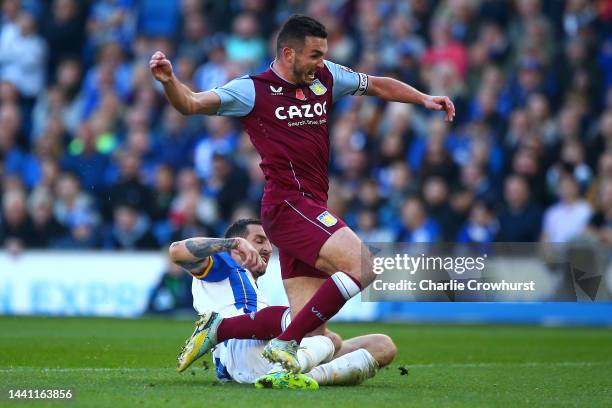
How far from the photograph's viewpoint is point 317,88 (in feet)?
29.6

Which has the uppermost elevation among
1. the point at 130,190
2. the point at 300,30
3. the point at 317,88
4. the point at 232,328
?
the point at 300,30

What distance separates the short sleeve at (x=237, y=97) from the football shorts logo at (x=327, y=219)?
Result: 935mm

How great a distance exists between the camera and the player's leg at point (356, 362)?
8633mm

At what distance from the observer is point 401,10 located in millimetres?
19922

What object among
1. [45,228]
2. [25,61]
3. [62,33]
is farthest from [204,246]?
[62,33]

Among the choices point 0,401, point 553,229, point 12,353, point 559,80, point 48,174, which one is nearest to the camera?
point 0,401

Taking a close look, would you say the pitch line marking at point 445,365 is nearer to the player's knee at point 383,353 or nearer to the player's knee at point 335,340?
the player's knee at point 335,340

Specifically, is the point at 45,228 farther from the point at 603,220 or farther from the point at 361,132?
the point at 603,220

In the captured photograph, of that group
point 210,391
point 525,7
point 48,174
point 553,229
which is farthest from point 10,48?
point 210,391

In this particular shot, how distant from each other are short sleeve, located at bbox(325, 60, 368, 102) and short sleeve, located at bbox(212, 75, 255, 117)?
73cm

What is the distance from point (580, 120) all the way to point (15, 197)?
27.9 ft

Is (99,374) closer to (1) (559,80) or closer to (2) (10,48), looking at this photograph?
(1) (559,80)

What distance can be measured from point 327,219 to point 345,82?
1.28m

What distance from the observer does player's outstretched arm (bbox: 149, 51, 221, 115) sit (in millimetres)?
7766
